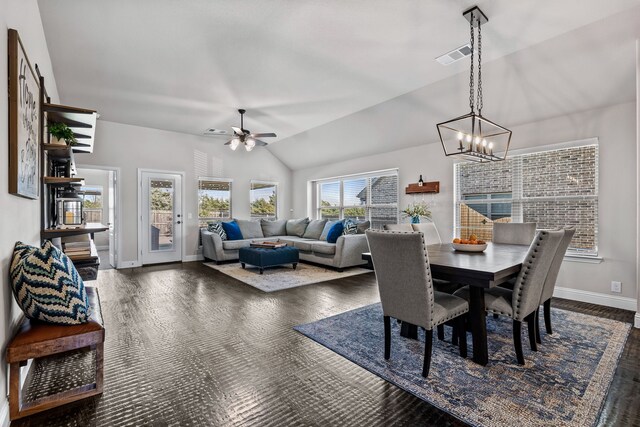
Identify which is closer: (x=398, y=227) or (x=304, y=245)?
(x=398, y=227)

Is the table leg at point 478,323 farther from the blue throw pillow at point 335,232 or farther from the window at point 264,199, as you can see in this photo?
the window at point 264,199

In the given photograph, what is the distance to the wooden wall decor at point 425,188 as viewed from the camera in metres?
5.43

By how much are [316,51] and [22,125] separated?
8.70 feet

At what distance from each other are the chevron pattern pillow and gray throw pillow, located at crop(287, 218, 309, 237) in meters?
5.77

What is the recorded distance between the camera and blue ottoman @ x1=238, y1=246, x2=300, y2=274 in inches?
217

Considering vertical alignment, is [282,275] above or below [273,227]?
below

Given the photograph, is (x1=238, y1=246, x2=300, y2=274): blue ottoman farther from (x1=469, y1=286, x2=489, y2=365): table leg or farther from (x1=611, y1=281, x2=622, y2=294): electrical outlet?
(x1=611, y1=281, x2=622, y2=294): electrical outlet

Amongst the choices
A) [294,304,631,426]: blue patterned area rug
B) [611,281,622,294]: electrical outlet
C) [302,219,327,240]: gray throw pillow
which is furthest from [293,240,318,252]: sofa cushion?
[611,281,622,294]: electrical outlet

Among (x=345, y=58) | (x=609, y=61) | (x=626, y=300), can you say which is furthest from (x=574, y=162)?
(x=345, y=58)

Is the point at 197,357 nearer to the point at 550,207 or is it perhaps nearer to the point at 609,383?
the point at 609,383

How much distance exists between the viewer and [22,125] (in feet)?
6.28

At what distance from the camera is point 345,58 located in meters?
3.57

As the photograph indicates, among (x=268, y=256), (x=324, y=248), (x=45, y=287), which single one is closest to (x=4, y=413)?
(x=45, y=287)

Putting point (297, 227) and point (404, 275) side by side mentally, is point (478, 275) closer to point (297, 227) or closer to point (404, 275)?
point (404, 275)
